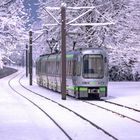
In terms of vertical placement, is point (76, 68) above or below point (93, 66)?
below

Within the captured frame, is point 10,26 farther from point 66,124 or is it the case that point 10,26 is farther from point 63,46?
point 66,124

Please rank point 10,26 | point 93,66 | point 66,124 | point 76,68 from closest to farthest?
point 66,124 → point 10,26 → point 93,66 → point 76,68

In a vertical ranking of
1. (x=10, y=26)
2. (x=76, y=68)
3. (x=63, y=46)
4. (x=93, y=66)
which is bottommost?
(x=76, y=68)

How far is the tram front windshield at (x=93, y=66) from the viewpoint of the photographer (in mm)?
32094

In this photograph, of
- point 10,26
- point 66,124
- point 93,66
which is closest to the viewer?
point 66,124

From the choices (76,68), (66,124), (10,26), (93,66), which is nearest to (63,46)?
(76,68)

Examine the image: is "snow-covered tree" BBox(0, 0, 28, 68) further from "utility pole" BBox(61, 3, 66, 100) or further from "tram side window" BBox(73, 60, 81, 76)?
"tram side window" BBox(73, 60, 81, 76)

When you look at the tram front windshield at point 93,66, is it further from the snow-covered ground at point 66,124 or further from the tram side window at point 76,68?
the snow-covered ground at point 66,124

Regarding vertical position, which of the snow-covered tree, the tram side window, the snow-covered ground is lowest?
the snow-covered ground

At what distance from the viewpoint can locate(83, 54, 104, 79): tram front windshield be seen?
105 ft

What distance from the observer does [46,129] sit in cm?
1678

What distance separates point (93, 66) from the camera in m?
32.2

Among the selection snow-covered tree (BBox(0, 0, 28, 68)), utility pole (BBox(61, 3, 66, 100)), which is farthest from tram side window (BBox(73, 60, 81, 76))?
snow-covered tree (BBox(0, 0, 28, 68))

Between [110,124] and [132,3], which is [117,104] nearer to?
[110,124]
